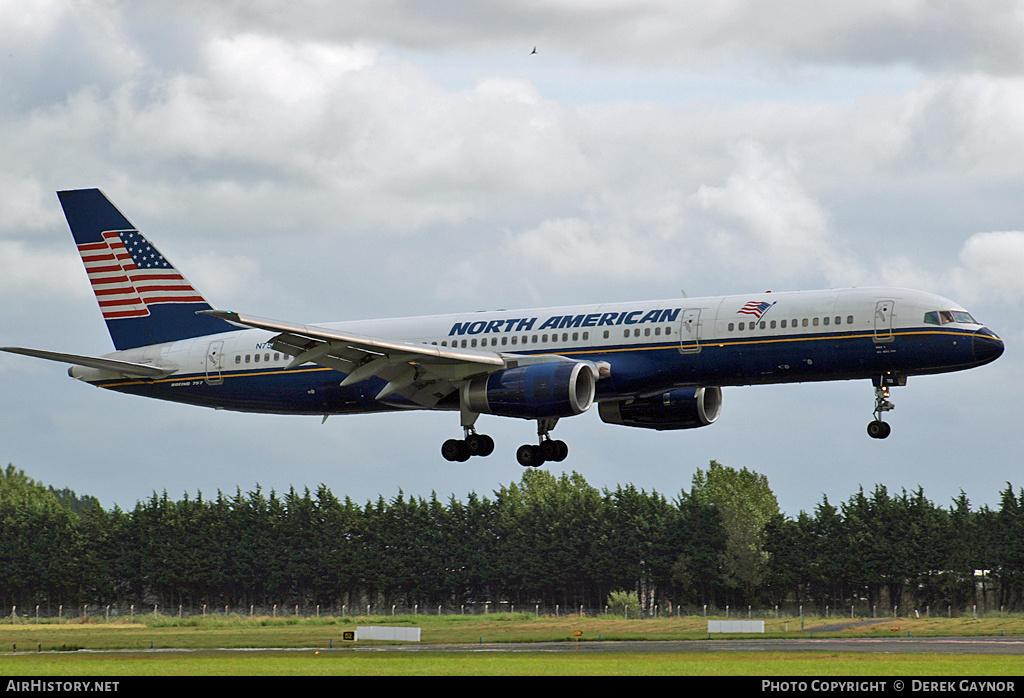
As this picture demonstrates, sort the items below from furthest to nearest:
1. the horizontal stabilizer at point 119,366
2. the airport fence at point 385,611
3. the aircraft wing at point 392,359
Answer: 1. the airport fence at point 385,611
2. the horizontal stabilizer at point 119,366
3. the aircraft wing at point 392,359

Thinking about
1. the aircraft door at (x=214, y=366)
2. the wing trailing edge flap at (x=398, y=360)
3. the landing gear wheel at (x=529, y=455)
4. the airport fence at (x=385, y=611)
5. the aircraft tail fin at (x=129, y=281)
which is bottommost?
the airport fence at (x=385, y=611)

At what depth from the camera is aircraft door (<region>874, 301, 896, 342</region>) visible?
160 ft

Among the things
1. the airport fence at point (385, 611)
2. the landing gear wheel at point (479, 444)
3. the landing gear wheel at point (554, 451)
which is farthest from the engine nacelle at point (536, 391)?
the airport fence at point (385, 611)

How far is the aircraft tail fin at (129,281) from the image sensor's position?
6531 centimetres

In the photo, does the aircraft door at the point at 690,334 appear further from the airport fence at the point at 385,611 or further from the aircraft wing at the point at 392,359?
the airport fence at the point at 385,611

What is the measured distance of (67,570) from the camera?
136m

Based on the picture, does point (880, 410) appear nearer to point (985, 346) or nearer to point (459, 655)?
point (985, 346)

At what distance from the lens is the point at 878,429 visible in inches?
2014

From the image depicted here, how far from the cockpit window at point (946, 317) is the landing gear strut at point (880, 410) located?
355 cm

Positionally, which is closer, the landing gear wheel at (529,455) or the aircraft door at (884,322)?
the aircraft door at (884,322)

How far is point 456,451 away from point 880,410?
18357 mm

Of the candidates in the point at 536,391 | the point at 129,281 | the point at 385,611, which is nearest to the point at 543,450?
the point at 536,391

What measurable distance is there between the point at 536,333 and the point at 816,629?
47345 millimetres

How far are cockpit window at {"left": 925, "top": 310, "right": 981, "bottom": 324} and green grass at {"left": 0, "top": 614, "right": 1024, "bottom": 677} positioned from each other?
12.8m
